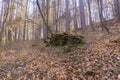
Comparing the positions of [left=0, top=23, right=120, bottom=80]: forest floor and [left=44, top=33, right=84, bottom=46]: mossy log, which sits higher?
[left=44, top=33, right=84, bottom=46]: mossy log

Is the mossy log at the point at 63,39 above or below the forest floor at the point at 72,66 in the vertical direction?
above

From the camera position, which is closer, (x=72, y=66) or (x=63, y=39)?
(x=72, y=66)

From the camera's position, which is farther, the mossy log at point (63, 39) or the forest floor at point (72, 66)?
the mossy log at point (63, 39)

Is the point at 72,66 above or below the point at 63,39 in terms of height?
below

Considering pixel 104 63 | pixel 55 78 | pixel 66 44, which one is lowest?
pixel 55 78

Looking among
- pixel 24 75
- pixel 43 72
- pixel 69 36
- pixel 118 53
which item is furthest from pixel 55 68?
pixel 69 36

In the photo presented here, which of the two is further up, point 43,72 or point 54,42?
point 54,42

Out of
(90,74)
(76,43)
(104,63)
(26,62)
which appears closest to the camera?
(90,74)

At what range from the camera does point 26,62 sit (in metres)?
8.48

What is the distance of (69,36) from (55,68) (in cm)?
337

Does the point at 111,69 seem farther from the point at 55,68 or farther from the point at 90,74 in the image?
the point at 55,68

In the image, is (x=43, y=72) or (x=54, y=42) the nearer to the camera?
(x=43, y=72)

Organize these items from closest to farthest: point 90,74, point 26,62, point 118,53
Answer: point 90,74 → point 118,53 → point 26,62

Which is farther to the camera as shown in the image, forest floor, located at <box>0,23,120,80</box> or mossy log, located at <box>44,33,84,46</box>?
mossy log, located at <box>44,33,84,46</box>
